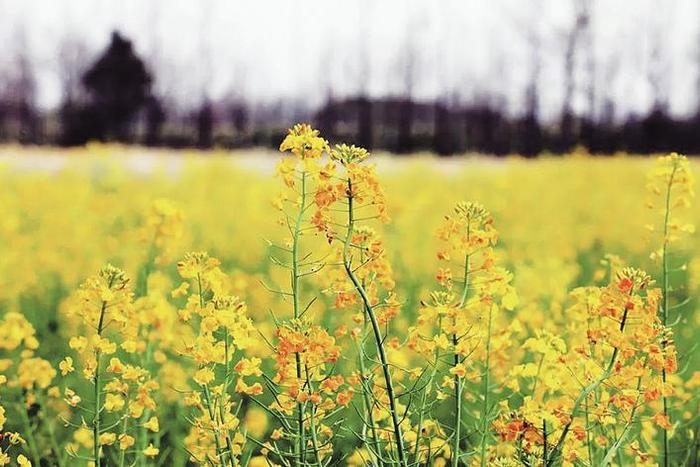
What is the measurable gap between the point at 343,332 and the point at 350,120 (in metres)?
34.3

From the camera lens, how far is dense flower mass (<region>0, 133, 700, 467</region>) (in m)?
1.88

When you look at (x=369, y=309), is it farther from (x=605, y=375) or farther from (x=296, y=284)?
(x=605, y=375)

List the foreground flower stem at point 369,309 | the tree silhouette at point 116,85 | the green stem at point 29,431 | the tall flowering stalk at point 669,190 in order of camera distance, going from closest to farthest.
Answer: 1. the foreground flower stem at point 369,309
2. the tall flowering stalk at point 669,190
3. the green stem at point 29,431
4. the tree silhouette at point 116,85

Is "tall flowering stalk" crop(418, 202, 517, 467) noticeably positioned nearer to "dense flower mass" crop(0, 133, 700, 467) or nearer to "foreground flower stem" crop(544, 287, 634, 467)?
"dense flower mass" crop(0, 133, 700, 467)

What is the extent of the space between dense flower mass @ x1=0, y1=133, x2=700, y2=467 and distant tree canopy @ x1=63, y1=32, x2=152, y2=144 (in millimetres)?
17329

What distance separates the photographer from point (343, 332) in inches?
75.2

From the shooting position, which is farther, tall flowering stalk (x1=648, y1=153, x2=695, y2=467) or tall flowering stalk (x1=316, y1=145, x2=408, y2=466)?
tall flowering stalk (x1=648, y1=153, x2=695, y2=467)

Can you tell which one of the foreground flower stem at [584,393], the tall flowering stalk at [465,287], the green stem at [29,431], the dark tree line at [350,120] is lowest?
the green stem at [29,431]

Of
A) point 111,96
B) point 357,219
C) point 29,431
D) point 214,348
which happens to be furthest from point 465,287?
point 111,96

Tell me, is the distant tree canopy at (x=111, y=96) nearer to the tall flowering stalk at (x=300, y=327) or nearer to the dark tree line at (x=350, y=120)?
the dark tree line at (x=350, y=120)

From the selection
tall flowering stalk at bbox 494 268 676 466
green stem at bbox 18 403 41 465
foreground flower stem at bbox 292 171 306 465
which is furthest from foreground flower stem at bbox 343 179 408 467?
green stem at bbox 18 403 41 465

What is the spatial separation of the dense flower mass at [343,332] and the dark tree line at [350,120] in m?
18.2

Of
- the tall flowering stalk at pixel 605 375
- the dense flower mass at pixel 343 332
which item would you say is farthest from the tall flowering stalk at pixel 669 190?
the tall flowering stalk at pixel 605 375

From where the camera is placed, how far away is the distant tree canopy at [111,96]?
25.5 m
